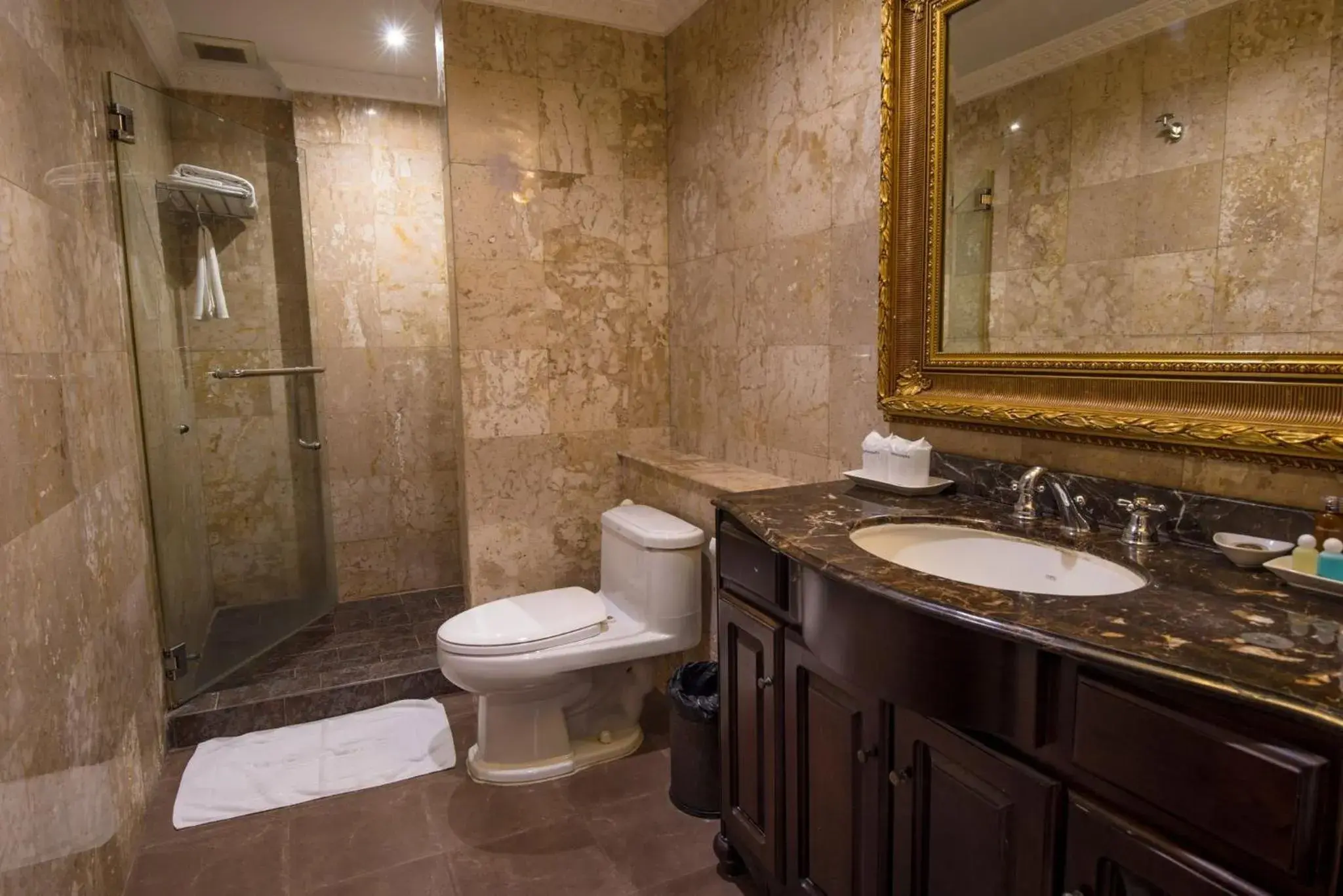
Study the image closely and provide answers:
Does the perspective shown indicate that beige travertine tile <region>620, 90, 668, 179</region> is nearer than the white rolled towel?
No

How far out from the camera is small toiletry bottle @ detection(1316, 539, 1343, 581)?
103 cm

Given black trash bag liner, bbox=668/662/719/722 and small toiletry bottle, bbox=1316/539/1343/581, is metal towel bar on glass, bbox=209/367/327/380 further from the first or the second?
small toiletry bottle, bbox=1316/539/1343/581

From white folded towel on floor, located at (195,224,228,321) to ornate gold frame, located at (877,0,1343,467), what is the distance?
2660mm

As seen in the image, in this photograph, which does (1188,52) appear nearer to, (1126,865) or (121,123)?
(1126,865)

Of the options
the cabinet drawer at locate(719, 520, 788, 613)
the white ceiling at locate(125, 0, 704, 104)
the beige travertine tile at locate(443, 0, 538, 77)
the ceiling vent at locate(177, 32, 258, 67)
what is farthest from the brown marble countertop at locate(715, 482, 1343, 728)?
the ceiling vent at locate(177, 32, 258, 67)

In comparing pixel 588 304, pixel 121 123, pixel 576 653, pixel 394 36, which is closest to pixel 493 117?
pixel 588 304

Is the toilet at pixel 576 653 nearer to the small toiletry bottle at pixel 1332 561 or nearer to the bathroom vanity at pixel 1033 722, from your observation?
the bathroom vanity at pixel 1033 722

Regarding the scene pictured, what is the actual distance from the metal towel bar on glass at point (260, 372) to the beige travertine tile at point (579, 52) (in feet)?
5.47

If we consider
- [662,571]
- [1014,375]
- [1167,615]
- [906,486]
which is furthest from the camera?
[662,571]

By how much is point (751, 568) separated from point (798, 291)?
985 millimetres

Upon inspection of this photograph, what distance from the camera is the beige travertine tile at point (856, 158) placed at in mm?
1947

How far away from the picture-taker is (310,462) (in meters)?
3.52

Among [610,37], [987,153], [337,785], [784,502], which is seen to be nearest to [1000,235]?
[987,153]

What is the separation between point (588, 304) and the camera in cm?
296
